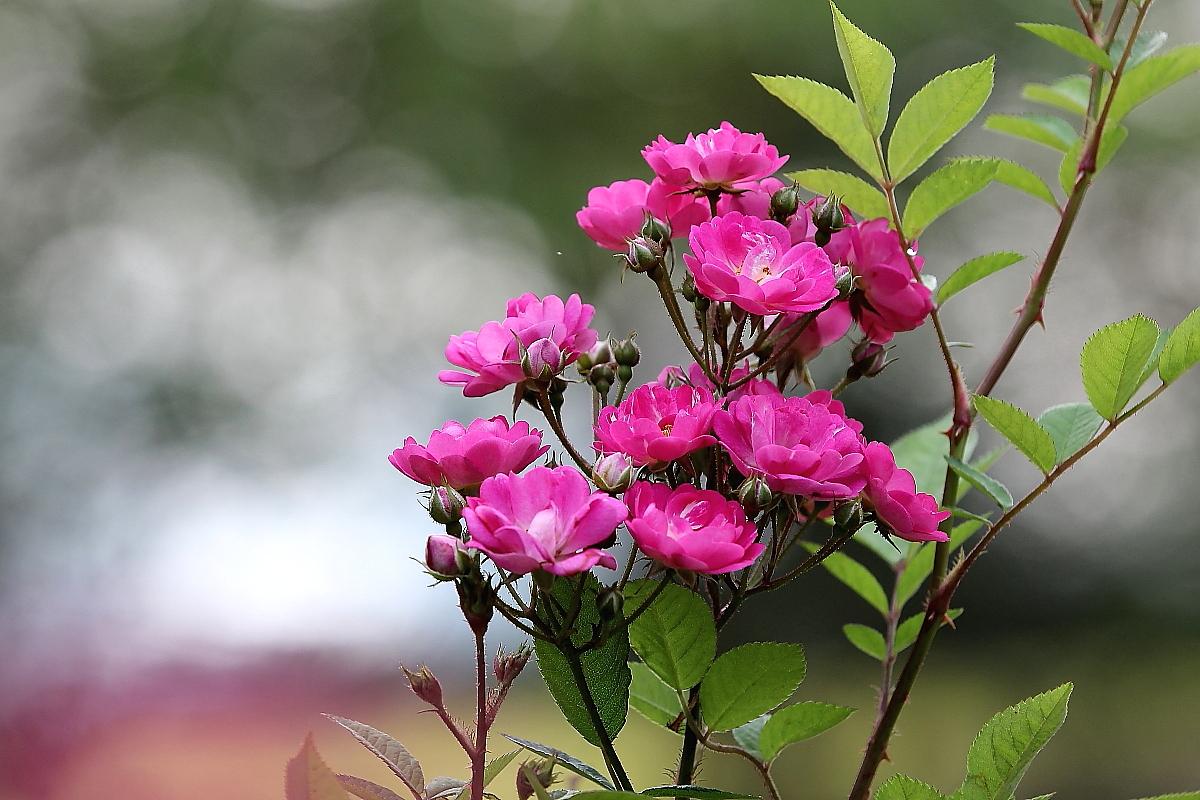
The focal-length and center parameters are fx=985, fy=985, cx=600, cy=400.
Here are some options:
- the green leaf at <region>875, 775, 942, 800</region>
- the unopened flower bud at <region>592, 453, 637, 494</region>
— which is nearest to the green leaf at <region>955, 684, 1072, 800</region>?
the green leaf at <region>875, 775, 942, 800</region>

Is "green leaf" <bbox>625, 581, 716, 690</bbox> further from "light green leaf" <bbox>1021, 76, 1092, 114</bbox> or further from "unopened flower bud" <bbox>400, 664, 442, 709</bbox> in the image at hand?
"light green leaf" <bbox>1021, 76, 1092, 114</bbox>

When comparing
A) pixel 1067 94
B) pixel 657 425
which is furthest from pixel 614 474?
pixel 1067 94

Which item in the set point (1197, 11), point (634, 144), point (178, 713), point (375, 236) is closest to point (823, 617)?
point (634, 144)

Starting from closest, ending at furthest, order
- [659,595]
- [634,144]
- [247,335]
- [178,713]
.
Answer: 1. [659,595]
2. [178,713]
3. [247,335]
4. [634,144]

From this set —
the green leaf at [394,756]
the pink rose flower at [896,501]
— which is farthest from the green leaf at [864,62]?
the green leaf at [394,756]

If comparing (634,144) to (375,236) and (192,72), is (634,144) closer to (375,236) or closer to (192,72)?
(375,236)

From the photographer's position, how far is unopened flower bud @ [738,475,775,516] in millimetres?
221

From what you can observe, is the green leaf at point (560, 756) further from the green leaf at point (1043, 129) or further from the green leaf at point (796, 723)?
the green leaf at point (1043, 129)

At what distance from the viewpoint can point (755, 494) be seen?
0.22 m

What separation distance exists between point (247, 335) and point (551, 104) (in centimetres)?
95

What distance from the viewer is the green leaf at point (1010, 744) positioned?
0.81ft

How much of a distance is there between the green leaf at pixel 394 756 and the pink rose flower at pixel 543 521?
0.21 ft

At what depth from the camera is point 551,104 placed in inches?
99.5

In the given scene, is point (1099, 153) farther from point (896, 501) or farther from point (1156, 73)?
point (896, 501)
